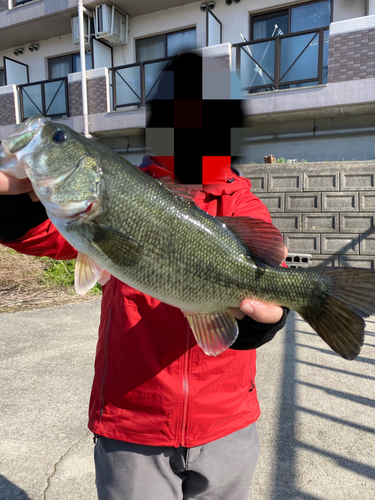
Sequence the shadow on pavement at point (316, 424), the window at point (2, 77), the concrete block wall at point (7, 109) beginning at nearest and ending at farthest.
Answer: the shadow on pavement at point (316, 424) → the concrete block wall at point (7, 109) → the window at point (2, 77)

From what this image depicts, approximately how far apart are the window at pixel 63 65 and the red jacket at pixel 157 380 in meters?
13.0

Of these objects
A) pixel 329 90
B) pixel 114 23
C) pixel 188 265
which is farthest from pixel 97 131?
pixel 188 265

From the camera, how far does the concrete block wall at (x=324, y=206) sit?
22.8 ft

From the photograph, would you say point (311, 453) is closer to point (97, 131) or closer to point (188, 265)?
point (188, 265)

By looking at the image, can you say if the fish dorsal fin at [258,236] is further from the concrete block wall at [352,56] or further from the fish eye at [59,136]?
the concrete block wall at [352,56]

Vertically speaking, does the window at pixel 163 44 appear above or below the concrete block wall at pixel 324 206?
above

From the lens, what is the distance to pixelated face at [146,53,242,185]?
170 centimetres

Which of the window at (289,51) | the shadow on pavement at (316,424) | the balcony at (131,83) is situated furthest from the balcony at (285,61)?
the shadow on pavement at (316,424)

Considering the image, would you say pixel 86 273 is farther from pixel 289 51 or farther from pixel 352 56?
pixel 289 51

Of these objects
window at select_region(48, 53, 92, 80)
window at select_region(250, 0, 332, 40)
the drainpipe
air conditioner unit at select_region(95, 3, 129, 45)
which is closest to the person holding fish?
window at select_region(250, 0, 332, 40)

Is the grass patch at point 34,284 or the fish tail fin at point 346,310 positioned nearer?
the fish tail fin at point 346,310

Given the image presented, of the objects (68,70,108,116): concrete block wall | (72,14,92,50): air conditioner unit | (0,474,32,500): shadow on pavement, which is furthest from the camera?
(72,14,92,50): air conditioner unit

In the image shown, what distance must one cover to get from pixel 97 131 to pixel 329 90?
6462 millimetres

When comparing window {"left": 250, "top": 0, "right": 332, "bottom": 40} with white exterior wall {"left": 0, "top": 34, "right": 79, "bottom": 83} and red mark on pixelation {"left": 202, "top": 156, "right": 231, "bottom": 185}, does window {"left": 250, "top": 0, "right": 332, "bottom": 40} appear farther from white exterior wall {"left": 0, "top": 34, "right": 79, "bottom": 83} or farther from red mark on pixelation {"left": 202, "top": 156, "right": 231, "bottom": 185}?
red mark on pixelation {"left": 202, "top": 156, "right": 231, "bottom": 185}
